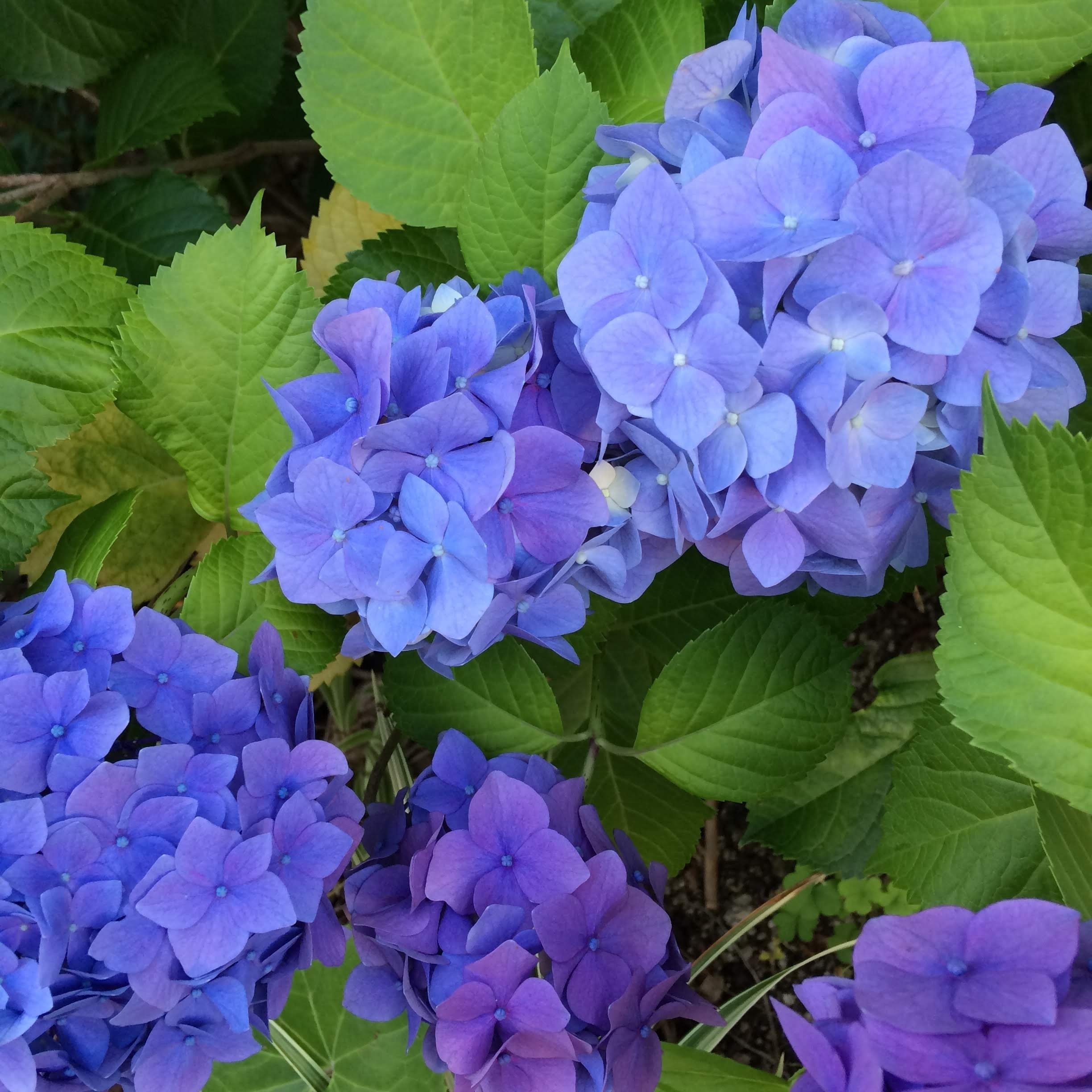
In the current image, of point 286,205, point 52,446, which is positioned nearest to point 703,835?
point 52,446

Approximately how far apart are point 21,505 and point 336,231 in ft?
1.80

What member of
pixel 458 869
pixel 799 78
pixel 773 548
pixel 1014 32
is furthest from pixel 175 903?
pixel 1014 32

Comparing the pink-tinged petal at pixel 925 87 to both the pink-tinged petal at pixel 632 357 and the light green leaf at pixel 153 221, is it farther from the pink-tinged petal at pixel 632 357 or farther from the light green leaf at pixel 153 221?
the light green leaf at pixel 153 221

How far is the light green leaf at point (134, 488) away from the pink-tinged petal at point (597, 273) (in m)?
0.72

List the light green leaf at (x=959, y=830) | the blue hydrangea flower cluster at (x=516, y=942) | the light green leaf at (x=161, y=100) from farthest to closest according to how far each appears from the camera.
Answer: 1. the light green leaf at (x=161, y=100)
2. the light green leaf at (x=959, y=830)
3. the blue hydrangea flower cluster at (x=516, y=942)

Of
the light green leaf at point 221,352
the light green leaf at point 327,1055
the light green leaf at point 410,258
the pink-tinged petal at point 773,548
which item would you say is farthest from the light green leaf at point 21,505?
the pink-tinged petal at point 773,548

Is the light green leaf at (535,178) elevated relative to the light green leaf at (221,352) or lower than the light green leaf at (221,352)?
elevated

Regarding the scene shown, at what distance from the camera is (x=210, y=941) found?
70cm

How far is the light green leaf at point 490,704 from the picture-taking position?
959 millimetres

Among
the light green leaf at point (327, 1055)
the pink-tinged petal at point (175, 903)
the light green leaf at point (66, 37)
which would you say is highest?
the light green leaf at point (66, 37)

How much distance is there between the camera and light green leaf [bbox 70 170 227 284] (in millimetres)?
1289

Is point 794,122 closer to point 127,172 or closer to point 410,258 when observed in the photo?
point 410,258

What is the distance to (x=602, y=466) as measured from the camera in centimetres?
73

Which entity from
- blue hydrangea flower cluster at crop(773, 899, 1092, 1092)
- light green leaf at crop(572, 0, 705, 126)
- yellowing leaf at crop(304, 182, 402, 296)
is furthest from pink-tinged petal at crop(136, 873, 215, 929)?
yellowing leaf at crop(304, 182, 402, 296)
